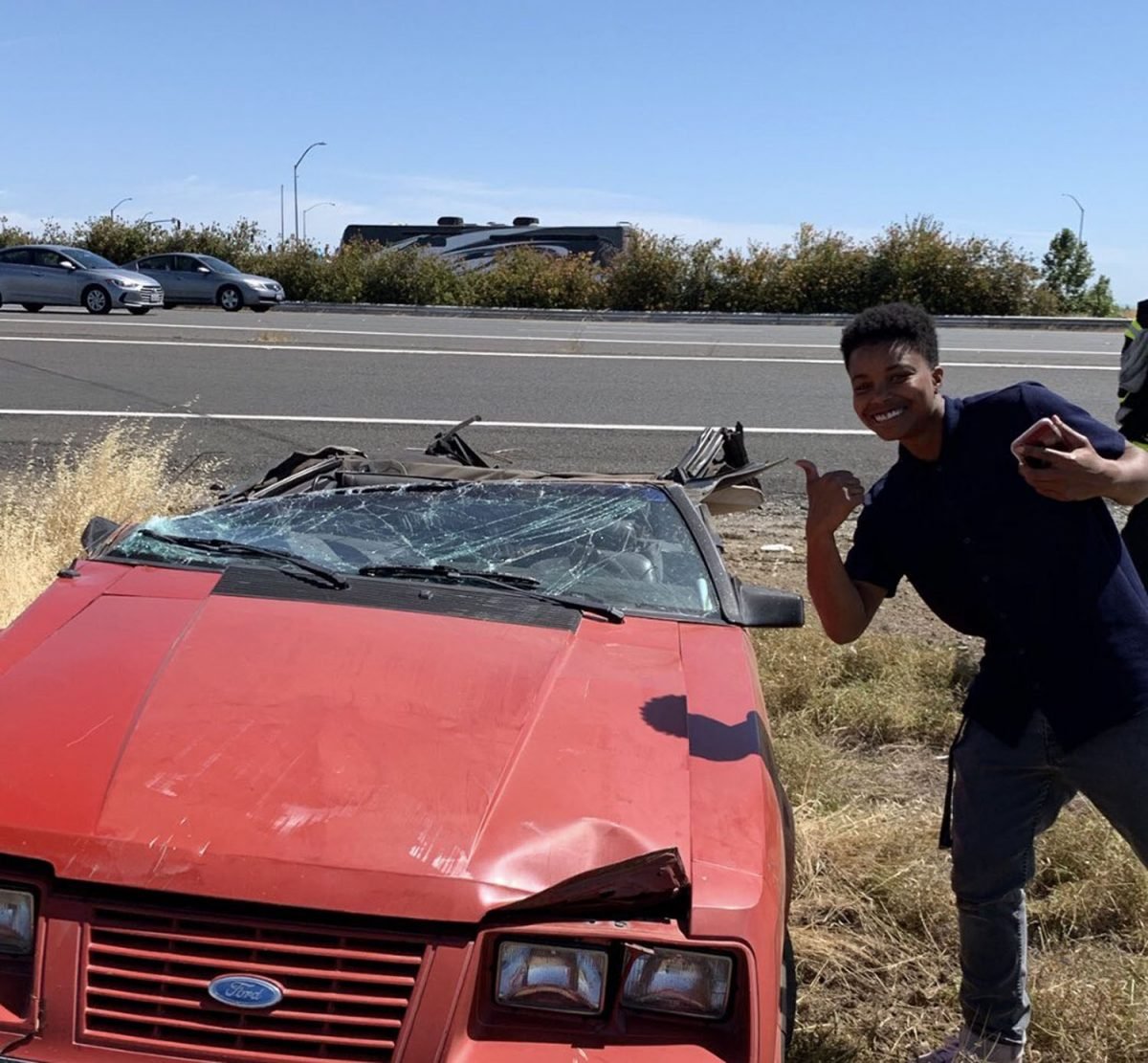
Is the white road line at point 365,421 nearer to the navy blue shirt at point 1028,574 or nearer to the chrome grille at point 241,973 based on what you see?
the navy blue shirt at point 1028,574

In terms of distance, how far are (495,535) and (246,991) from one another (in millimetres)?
1835

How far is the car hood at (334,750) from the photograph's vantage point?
207 cm

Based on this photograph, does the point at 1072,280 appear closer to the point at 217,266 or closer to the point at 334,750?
the point at 217,266

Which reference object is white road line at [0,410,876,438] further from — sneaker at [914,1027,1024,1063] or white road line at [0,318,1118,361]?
sneaker at [914,1027,1024,1063]

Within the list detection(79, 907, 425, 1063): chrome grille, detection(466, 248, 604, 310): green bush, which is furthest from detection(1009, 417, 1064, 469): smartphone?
detection(466, 248, 604, 310): green bush

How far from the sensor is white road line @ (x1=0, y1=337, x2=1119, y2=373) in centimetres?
1641

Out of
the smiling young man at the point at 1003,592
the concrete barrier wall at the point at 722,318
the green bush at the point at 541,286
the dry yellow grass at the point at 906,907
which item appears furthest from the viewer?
the green bush at the point at 541,286

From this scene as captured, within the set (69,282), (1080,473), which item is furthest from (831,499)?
(69,282)

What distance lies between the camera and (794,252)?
101 ft

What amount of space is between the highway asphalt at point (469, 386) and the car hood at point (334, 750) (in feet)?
20.4

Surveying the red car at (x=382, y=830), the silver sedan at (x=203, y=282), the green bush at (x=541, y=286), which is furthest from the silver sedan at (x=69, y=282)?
the red car at (x=382, y=830)

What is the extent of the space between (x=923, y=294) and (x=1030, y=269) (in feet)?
8.69

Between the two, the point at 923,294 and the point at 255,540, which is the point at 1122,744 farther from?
the point at 923,294

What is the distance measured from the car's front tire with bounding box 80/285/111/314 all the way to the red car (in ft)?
71.3
